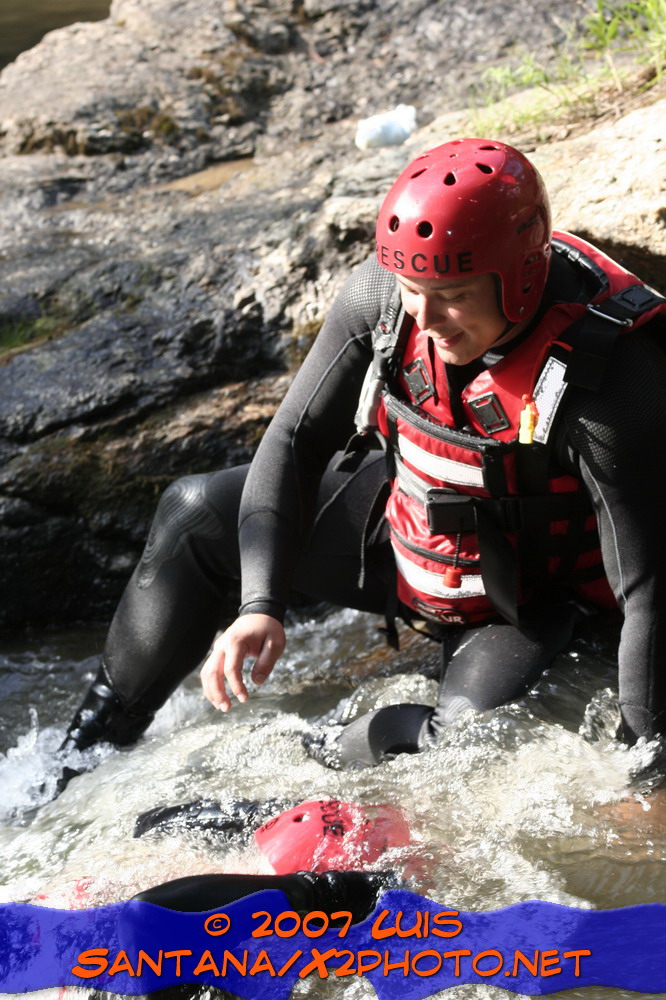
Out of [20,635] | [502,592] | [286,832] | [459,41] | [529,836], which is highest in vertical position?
[459,41]

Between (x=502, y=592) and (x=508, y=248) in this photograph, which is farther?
(x=502, y=592)

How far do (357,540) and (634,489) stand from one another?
898 millimetres

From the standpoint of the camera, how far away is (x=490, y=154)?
2107 mm

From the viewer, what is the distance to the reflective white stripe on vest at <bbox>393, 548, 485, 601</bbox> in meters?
2.53

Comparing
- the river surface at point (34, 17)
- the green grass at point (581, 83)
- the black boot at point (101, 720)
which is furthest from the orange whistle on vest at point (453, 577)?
the river surface at point (34, 17)

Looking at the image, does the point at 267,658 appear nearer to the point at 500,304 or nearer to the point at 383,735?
the point at 383,735

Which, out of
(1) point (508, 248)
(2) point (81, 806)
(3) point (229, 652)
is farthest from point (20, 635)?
(1) point (508, 248)

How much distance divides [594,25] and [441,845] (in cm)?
381

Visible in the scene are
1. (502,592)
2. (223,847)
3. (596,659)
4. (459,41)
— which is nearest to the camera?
(223,847)

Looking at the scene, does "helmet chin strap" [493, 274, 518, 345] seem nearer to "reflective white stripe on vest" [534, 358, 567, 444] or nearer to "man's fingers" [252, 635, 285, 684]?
"reflective white stripe on vest" [534, 358, 567, 444]

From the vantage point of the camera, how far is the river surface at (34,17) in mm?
10141

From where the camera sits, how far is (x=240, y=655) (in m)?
2.24

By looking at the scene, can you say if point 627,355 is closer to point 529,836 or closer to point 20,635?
point 529,836

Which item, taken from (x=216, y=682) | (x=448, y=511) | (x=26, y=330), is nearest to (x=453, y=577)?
(x=448, y=511)
